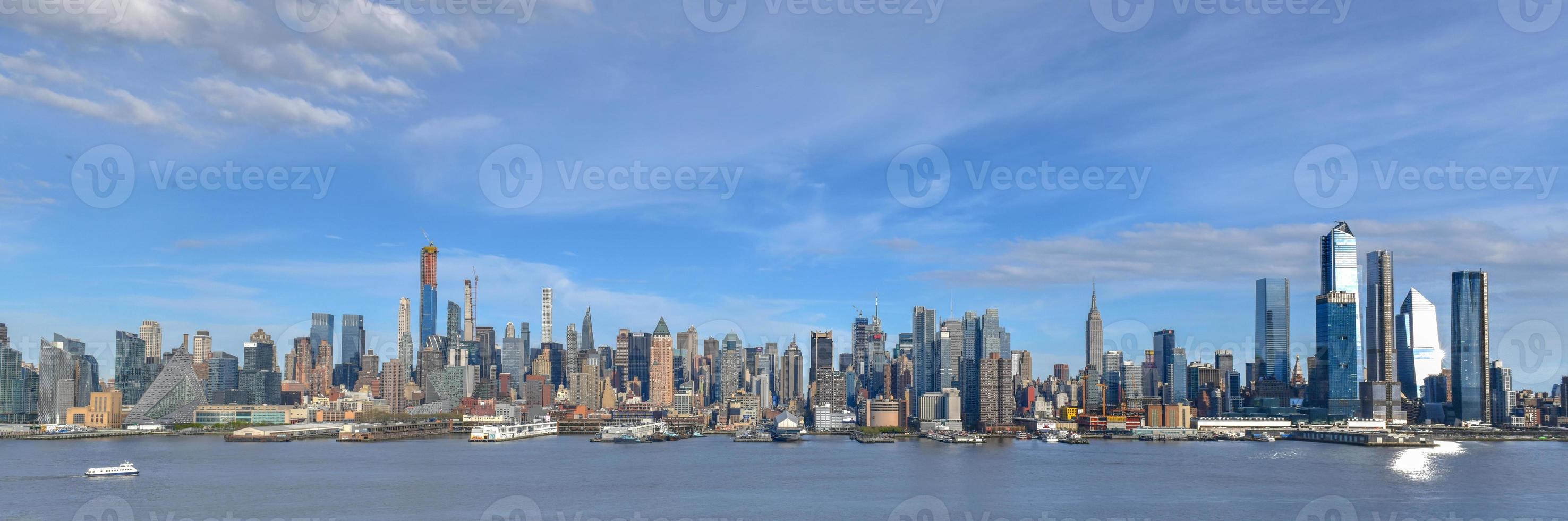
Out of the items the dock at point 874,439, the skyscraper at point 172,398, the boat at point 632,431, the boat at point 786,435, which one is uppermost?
the skyscraper at point 172,398

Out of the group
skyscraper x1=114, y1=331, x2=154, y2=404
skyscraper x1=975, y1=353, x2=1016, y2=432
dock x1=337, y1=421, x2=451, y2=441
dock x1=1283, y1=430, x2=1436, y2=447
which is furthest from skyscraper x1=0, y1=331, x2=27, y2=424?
dock x1=1283, y1=430, x2=1436, y2=447

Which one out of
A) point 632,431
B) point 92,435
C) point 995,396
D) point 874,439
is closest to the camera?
point 92,435

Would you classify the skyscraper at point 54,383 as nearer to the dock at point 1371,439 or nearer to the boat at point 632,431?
the boat at point 632,431

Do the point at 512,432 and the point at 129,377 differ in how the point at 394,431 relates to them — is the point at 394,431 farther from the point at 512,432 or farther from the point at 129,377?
the point at 129,377

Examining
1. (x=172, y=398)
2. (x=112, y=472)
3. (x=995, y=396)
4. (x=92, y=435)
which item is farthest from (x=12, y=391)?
(x=995, y=396)

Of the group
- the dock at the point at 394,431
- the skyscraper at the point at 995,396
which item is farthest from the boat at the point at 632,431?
the skyscraper at the point at 995,396

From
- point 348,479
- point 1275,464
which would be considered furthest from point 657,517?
point 1275,464
